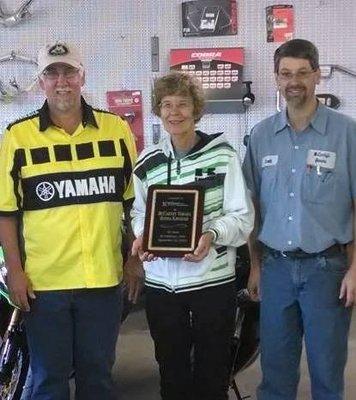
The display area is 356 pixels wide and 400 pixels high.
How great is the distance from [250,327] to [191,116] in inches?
41.6

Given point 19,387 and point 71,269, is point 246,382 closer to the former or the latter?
point 19,387

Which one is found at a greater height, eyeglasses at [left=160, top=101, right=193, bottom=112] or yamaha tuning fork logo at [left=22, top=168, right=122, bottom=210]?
eyeglasses at [left=160, top=101, right=193, bottom=112]

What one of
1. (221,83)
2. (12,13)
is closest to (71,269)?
(221,83)

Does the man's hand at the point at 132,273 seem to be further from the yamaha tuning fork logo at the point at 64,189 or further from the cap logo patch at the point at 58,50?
the cap logo patch at the point at 58,50

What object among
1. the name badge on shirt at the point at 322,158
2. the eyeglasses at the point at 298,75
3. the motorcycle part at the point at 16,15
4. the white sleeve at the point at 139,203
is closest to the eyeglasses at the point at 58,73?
the white sleeve at the point at 139,203

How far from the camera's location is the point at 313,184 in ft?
7.01

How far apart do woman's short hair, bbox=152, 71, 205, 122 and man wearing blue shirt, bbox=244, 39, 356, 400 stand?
256 millimetres

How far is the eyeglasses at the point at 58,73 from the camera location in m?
2.12

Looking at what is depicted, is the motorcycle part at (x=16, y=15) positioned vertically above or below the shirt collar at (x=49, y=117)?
above

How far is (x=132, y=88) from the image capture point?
14.3 ft

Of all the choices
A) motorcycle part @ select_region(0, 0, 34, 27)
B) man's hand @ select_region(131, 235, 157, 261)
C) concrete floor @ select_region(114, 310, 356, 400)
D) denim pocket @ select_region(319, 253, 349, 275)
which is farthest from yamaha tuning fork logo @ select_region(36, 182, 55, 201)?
motorcycle part @ select_region(0, 0, 34, 27)

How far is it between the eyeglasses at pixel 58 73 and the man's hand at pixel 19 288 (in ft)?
2.05

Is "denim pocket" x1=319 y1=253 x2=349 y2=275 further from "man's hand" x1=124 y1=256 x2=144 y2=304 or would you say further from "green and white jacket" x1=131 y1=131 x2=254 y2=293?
"man's hand" x1=124 y1=256 x2=144 y2=304

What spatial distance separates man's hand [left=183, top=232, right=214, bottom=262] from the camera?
203 cm
